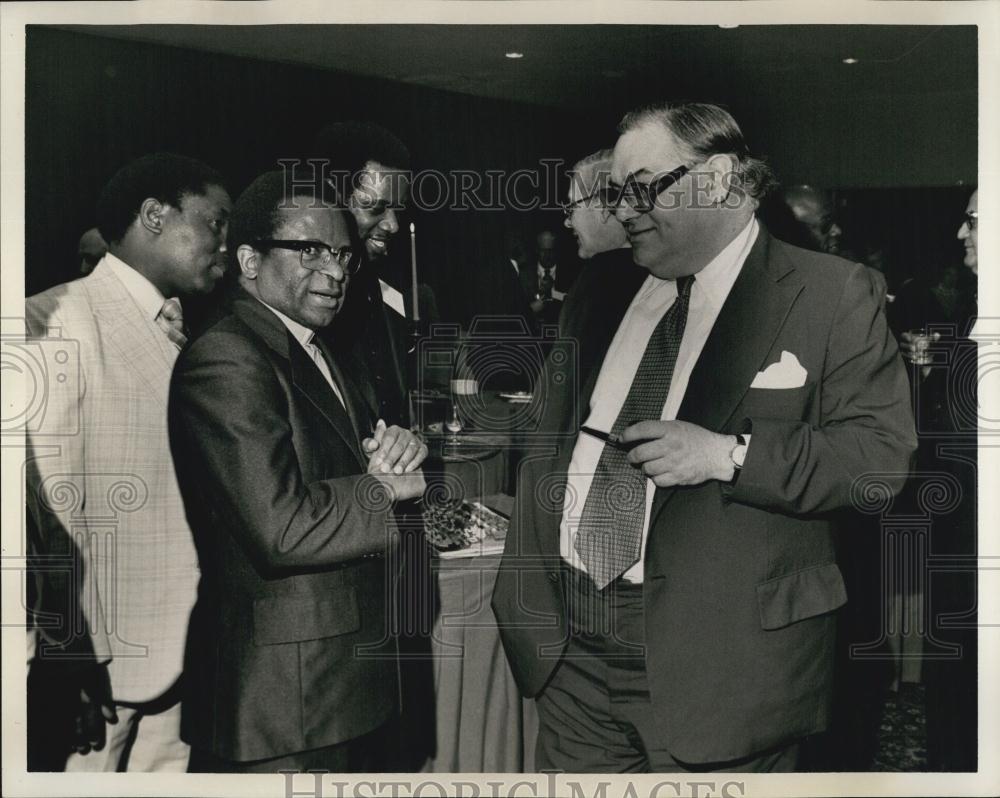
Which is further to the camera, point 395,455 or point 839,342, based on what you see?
point 395,455

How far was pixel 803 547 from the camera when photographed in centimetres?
266

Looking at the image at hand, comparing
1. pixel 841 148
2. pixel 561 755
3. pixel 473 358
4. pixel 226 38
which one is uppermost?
pixel 226 38

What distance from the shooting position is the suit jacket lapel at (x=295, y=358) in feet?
8.73

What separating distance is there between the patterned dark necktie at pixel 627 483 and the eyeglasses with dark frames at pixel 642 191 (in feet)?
0.71

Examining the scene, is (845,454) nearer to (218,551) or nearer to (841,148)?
(841,148)

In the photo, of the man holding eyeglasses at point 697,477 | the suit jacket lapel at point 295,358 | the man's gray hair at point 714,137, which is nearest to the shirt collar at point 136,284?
the suit jacket lapel at point 295,358

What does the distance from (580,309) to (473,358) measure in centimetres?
31

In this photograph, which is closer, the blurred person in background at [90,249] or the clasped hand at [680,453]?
the clasped hand at [680,453]

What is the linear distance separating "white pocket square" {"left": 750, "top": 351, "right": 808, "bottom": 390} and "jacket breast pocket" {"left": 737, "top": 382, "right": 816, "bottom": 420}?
0.04ft

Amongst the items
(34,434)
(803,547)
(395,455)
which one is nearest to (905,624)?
(803,547)

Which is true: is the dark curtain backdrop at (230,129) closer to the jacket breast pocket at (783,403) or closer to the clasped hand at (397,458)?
the clasped hand at (397,458)

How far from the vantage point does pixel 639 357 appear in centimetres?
275

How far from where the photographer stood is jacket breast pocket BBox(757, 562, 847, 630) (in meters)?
2.61

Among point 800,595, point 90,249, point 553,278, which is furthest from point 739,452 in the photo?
point 90,249
